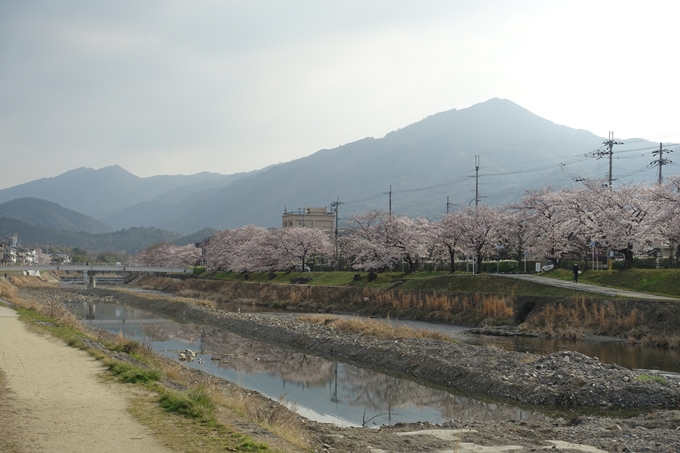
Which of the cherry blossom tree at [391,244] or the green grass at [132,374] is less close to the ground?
the cherry blossom tree at [391,244]

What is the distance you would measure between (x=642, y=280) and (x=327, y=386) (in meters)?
23.7

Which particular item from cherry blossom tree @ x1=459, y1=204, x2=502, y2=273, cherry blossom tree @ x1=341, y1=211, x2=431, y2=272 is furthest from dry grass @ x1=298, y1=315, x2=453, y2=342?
cherry blossom tree @ x1=341, y1=211, x2=431, y2=272

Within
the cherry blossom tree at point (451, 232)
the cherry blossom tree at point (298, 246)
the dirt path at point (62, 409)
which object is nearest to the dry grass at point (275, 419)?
the dirt path at point (62, 409)

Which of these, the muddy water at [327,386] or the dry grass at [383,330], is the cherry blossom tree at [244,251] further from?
the dry grass at [383,330]

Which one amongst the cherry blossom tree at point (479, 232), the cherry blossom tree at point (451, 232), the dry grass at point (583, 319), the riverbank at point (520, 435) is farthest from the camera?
the cherry blossom tree at point (451, 232)

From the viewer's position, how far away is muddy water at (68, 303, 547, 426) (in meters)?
15.8

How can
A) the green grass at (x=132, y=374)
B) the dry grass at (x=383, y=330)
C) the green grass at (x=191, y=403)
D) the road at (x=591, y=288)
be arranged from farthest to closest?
the road at (x=591, y=288), the dry grass at (x=383, y=330), the green grass at (x=132, y=374), the green grass at (x=191, y=403)

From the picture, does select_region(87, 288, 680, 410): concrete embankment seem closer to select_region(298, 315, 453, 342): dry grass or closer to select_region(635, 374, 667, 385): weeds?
select_region(635, 374, 667, 385): weeds

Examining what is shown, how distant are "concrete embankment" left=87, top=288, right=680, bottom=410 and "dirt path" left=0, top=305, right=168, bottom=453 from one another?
10.7m

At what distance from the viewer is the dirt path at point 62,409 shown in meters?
8.25

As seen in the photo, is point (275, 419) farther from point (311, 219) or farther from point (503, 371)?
point (311, 219)

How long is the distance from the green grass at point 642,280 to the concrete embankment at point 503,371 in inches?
608

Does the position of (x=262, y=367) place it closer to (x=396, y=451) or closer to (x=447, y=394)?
(x=447, y=394)

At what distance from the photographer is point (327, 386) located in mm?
20359
